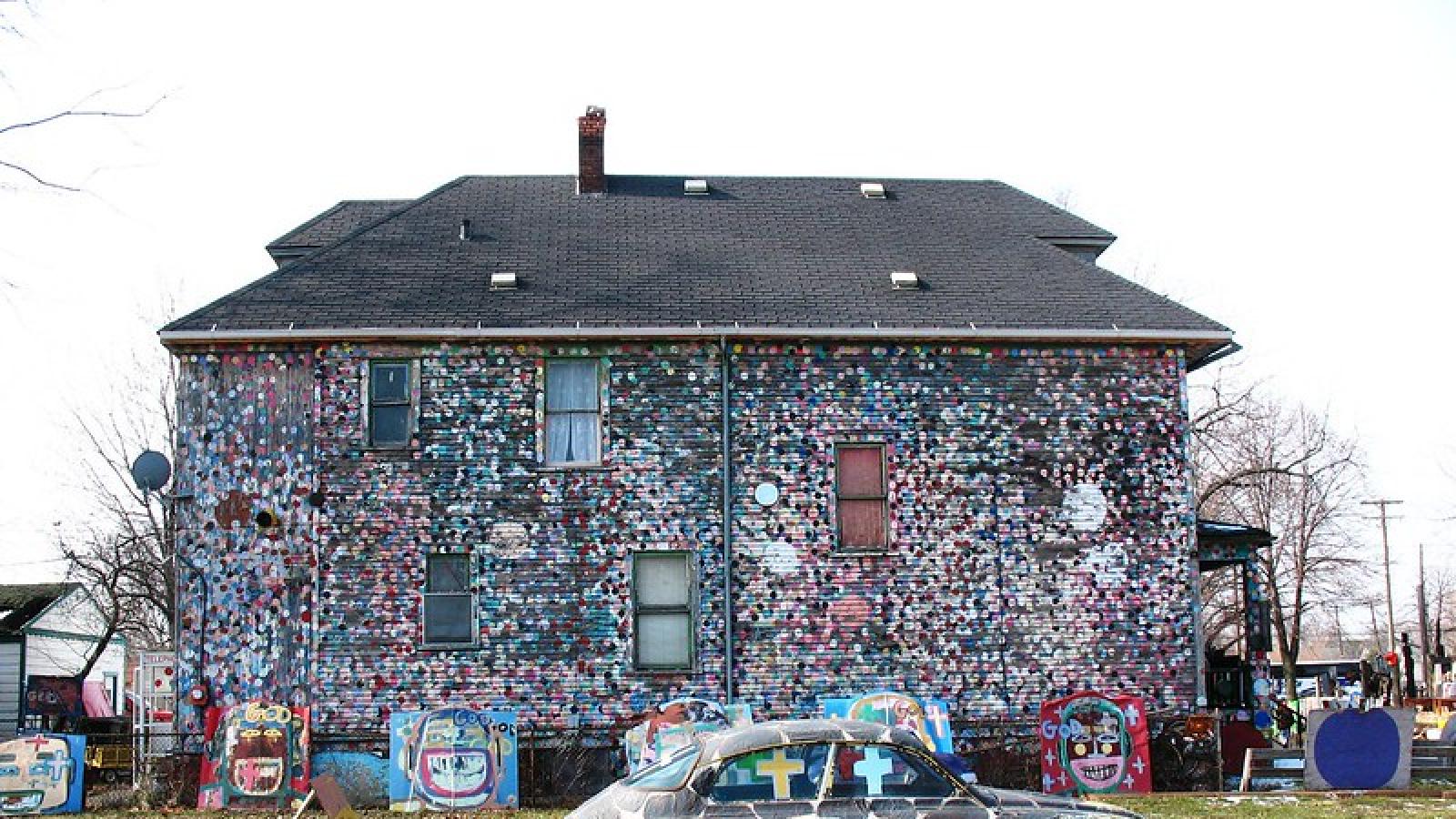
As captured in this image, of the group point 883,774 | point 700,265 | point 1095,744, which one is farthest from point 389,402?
point 883,774

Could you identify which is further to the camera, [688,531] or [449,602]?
[688,531]

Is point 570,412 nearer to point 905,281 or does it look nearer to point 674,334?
point 674,334

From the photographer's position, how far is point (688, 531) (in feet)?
70.3

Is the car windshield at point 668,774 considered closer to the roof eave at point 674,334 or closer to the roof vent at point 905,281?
the roof eave at point 674,334

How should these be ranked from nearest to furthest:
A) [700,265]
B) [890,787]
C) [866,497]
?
[890,787] → [866,497] → [700,265]

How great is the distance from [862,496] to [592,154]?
8.61m

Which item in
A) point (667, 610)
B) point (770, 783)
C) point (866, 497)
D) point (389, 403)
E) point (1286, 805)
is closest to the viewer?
point (770, 783)

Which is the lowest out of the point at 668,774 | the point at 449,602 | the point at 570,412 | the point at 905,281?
Answer: the point at 668,774

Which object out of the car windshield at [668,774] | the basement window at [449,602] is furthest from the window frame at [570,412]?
the car windshield at [668,774]

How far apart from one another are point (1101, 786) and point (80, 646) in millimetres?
31048

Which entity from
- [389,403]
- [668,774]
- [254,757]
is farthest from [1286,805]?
[254,757]

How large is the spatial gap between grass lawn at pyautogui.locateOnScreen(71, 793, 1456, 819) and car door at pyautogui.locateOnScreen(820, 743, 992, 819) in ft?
18.4

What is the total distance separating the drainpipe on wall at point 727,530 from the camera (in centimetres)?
2114

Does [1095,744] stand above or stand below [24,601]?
below
